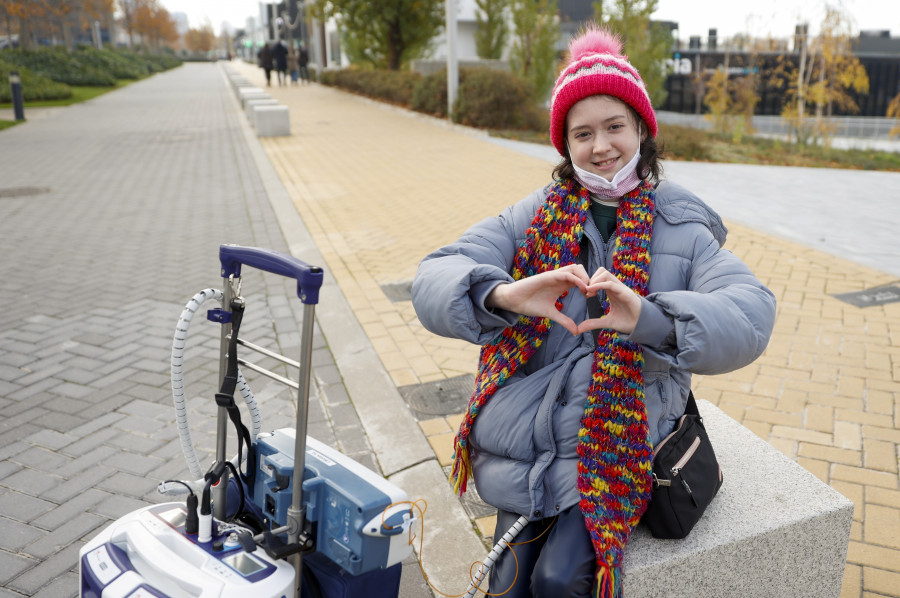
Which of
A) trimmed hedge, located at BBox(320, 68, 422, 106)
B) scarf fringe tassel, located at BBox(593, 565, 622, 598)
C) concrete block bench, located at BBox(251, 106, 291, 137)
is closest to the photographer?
scarf fringe tassel, located at BBox(593, 565, 622, 598)

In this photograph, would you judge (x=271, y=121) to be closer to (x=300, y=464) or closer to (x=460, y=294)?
(x=460, y=294)

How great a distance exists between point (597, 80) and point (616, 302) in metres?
0.75

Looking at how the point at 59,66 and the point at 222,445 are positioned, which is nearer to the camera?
the point at 222,445

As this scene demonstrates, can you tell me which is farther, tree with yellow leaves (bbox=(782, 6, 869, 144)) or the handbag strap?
tree with yellow leaves (bbox=(782, 6, 869, 144))

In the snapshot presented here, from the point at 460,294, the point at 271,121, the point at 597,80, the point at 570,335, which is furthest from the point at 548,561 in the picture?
the point at 271,121

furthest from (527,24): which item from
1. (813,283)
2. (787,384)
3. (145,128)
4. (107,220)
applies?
(787,384)

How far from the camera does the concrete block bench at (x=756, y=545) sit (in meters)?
1.98

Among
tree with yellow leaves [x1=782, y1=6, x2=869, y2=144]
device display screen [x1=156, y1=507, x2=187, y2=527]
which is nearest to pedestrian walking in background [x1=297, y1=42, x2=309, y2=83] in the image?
tree with yellow leaves [x1=782, y1=6, x2=869, y2=144]

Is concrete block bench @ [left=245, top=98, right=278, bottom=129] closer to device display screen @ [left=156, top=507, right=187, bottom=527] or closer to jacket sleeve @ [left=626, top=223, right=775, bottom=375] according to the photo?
device display screen @ [left=156, top=507, right=187, bottom=527]

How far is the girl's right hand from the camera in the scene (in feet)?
5.78

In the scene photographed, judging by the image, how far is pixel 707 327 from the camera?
5.63 ft

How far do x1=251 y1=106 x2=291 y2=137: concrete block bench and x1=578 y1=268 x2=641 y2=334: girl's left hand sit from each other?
1484 centimetres

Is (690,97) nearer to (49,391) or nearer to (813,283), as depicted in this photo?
(813,283)

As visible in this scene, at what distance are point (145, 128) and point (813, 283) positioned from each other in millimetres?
16978
